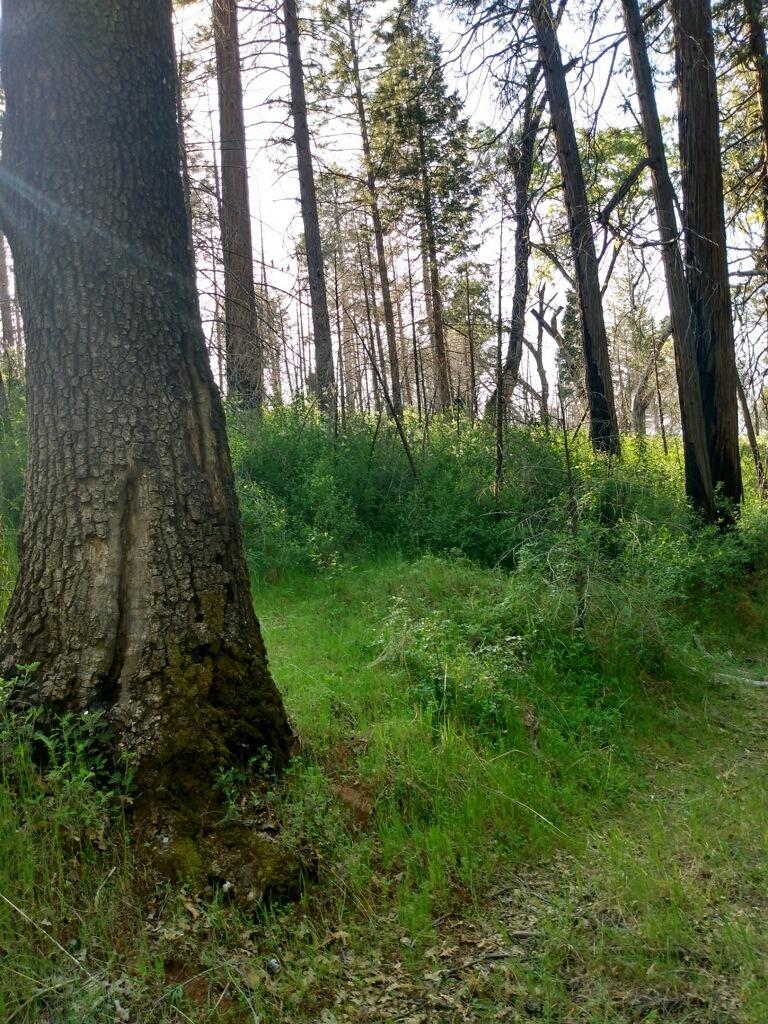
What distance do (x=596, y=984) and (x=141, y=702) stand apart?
2266mm

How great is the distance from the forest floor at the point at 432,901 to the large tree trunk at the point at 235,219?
700cm

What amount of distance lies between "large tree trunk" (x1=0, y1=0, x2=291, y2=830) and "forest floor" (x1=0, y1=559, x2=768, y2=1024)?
1.98ft

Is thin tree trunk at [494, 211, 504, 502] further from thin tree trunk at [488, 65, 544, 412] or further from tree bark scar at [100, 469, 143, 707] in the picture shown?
tree bark scar at [100, 469, 143, 707]

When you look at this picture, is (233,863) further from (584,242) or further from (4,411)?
(584,242)

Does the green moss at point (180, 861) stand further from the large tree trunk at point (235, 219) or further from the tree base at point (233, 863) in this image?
the large tree trunk at point (235, 219)

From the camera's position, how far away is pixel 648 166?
9.45m

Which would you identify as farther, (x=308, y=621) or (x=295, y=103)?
(x=295, y=103)

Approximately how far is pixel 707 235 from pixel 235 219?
747 cm

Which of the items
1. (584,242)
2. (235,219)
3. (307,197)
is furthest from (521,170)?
(235,219)

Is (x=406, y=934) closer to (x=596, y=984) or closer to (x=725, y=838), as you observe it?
(x=596, y=984)

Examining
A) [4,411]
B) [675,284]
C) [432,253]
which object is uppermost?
[432,253]

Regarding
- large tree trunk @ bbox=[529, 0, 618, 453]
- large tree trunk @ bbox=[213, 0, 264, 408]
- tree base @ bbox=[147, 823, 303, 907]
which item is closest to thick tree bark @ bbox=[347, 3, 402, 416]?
large tree trunk @ bbox=[213, 0, 264, 408]

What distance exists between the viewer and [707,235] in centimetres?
962

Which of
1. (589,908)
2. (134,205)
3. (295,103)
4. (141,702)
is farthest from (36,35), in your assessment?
(295,103)
